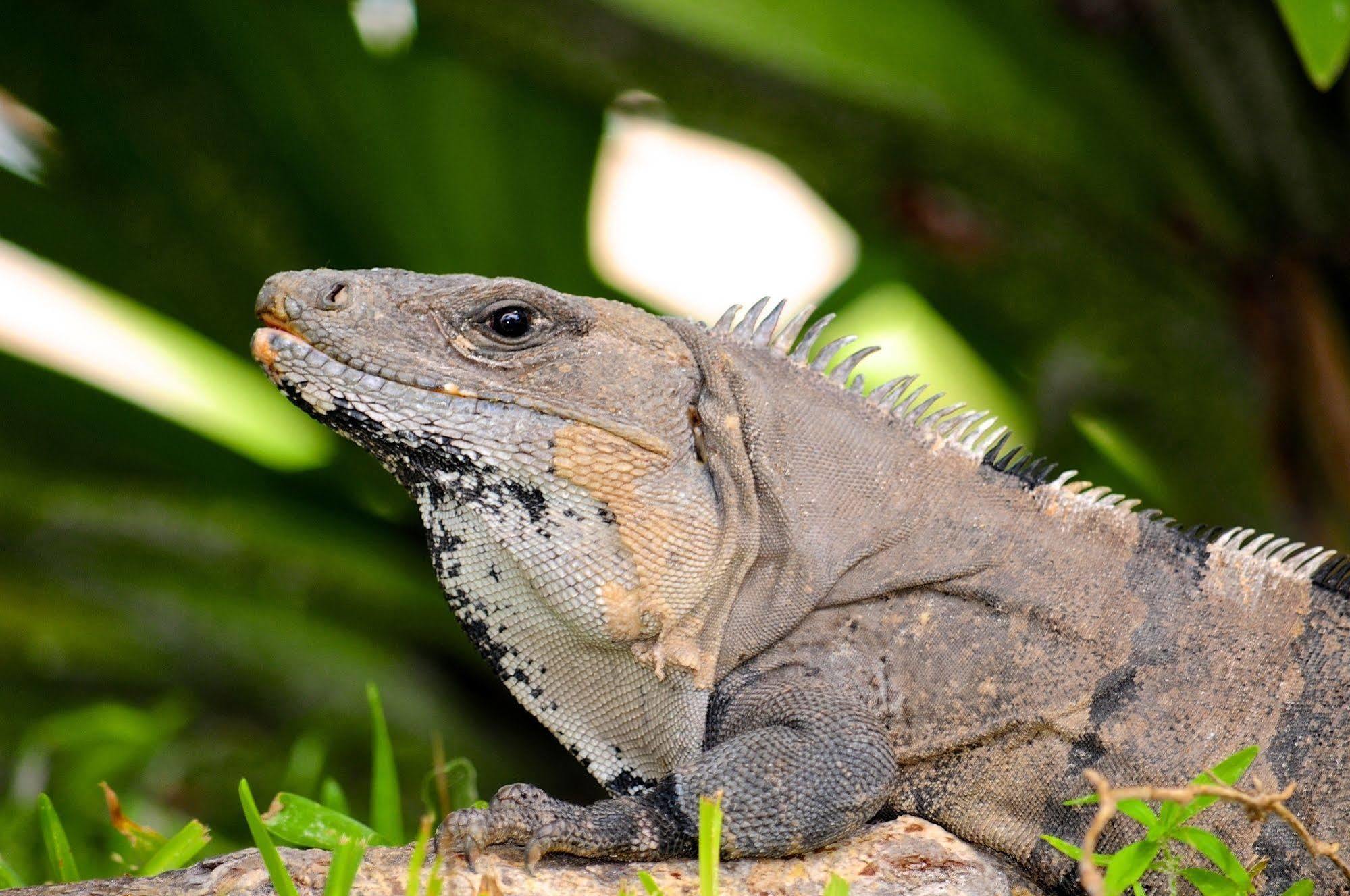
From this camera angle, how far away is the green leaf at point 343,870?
1916mm

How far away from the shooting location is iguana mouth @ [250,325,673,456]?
2439 millimetres

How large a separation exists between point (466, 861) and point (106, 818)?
1782mm

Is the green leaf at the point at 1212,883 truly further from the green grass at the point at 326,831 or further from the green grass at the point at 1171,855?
the green grass at the point at 326,831

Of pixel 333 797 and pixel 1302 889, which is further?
pixel 333 797

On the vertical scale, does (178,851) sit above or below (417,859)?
below

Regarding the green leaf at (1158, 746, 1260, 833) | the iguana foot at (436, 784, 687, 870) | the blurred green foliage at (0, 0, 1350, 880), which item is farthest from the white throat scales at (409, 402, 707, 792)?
the blurred green foliage at (0, 0, 1350, 880)

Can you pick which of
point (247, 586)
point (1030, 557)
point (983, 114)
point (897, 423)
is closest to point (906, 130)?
point (983, 114)

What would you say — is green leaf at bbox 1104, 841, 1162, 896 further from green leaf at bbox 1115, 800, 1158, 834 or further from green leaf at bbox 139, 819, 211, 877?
green leaf at bbox 139, 819, 211, 877

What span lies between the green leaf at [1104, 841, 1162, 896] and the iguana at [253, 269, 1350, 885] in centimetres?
48

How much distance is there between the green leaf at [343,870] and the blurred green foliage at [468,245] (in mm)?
1785

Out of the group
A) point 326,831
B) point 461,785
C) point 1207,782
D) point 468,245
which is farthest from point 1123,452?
point 326,831

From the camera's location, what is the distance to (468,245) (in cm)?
498

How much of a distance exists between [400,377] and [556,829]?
0.85 metres

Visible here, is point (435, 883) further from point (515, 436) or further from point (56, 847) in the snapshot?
point (56, 847)
